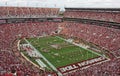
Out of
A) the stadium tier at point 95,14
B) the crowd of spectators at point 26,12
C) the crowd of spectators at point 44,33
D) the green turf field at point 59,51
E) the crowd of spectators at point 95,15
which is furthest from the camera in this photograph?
the crowd of spectators at point 26,12

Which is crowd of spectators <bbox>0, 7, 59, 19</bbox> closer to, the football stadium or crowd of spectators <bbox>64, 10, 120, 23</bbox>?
the football stadium

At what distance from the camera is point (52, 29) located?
59875mm

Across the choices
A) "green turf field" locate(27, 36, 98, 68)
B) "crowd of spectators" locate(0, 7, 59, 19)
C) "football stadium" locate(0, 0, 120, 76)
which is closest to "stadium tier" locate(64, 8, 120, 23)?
"football stadium" locate(0, 0, 120, 76)

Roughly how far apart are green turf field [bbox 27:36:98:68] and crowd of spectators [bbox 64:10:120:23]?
11.9 metres

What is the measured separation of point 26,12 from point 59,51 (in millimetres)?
28133

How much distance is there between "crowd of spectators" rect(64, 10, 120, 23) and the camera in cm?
5006

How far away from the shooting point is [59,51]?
4041 cm

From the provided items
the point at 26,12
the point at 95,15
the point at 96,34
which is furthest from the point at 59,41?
the point at 26,12

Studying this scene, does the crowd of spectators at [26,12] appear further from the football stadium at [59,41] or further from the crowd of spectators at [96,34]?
the crowd of spectators at [96,34]

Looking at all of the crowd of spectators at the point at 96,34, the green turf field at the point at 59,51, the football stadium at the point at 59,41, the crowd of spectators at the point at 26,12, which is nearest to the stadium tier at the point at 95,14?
the football stadium at the point at 59,41

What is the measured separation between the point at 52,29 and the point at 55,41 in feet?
36.7

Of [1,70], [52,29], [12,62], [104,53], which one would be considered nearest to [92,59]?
[104,53]

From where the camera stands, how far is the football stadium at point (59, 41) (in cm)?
2774

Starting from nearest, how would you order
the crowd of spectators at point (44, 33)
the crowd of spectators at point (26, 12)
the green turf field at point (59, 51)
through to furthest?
the crowd of spectators at point (44, 33) < the green turf field at point (59, 51) < the crowd of spectators at point (26, 12)
